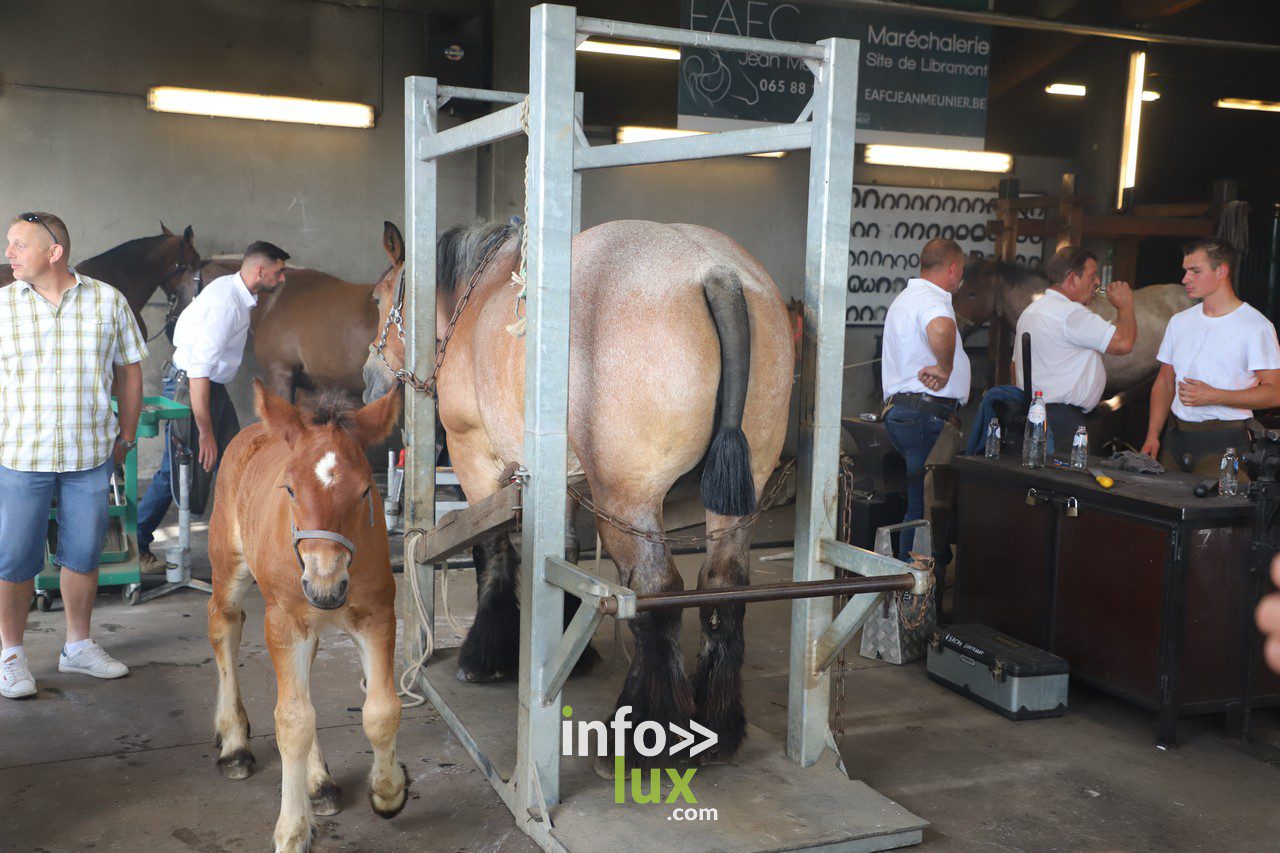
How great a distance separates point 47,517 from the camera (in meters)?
4.43

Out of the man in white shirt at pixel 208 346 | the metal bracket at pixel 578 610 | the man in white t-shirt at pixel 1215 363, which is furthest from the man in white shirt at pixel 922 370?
the man in white shirt at pixel 208 346

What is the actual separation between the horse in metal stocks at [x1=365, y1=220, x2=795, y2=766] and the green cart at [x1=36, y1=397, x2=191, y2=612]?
106 inches

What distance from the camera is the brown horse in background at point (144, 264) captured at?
8070 millimetres

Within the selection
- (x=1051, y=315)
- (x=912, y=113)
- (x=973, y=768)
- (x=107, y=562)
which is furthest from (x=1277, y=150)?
(x=107, y=562)

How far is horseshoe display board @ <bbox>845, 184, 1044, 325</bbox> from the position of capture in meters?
10.3

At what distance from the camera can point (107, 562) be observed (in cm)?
558

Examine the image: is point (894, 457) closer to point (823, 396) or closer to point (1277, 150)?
point (823, 396)

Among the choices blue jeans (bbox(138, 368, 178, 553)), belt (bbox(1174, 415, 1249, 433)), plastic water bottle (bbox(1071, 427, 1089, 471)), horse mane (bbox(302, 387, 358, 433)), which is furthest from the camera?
blue jeans (bbox(138, 368, 178, 553))

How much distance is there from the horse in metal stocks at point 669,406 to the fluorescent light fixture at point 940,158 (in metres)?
5.58

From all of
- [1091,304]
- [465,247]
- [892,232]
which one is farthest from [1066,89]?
[465,247]

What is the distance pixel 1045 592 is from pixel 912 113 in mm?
4973

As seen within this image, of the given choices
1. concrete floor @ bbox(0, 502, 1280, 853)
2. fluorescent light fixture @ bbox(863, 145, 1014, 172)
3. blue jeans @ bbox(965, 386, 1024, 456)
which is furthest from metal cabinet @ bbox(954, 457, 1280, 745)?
fluorescent light fixture @ bbox(863, 145, 1014, 172)

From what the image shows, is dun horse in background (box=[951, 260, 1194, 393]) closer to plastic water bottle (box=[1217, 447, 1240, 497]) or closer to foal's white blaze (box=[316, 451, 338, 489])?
plastic water bottle (box=[1217, 447, 1240, 497])

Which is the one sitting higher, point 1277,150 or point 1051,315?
point 1277,150
